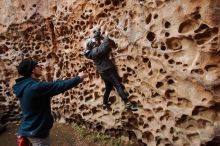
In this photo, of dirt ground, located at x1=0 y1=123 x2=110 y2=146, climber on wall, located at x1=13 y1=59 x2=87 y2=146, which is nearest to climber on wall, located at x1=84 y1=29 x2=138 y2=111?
dirt ground, located at x1=0 y1=123 x2=110 y2=146

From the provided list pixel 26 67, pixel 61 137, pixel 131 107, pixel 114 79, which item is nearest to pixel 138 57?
pixel 114 79

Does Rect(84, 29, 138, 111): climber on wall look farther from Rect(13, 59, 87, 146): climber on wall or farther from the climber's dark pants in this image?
Rect(13, 59, 87, 146): climber on wall

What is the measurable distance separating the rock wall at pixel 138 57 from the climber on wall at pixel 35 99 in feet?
4.41

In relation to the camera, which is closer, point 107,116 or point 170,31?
point 170,31

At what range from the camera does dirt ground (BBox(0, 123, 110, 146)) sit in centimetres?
620

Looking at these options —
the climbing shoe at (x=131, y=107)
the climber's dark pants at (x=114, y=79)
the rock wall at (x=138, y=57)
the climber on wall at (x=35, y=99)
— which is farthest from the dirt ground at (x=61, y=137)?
the climber on wall at (x=35, y=99)

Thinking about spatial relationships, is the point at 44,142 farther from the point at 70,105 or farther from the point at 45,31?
the point at 45,31

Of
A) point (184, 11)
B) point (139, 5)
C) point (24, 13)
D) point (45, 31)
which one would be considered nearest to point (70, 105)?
point (45, 31)

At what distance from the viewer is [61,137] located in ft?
21.6

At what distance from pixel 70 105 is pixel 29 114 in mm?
3018

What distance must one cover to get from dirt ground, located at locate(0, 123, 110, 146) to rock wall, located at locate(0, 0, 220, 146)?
25 cm

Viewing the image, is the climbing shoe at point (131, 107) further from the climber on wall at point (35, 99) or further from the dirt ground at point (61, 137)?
the climber on wall at point (35, 99)

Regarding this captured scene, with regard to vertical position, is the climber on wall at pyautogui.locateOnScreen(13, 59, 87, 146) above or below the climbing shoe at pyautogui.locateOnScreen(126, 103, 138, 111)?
above

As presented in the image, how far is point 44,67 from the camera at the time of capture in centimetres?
728
